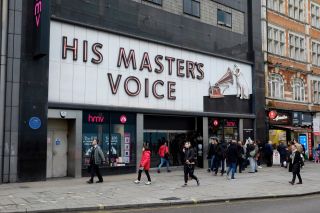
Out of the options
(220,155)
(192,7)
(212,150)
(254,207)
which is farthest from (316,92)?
(254,207)

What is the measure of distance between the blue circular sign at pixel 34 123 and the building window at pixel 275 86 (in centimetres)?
1864

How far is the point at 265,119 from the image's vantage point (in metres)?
30.3

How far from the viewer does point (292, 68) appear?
3419 centimetres

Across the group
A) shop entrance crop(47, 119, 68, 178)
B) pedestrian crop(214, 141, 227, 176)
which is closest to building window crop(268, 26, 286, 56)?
pedestrian crop(214, 141, 227, 176)

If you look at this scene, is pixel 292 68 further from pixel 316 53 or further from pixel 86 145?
pixel 86 145

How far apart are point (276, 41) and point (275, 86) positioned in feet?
11.4

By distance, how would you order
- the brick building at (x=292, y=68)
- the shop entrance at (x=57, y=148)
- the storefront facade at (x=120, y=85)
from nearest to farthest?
the storefront facade at (x=120, y=85) < the shop entrance at (x=57, y=148) < the brick building at (x=292, y=68)

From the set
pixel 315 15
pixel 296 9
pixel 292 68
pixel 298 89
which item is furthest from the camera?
pixel 315 15

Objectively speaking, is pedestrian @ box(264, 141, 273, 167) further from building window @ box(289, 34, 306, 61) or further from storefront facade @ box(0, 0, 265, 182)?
building window @ box(289, 34, 306, 61)

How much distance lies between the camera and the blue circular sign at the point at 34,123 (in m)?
17.9

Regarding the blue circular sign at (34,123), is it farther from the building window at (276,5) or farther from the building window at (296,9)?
the building window at (296,9)

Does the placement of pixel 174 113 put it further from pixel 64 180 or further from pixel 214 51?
pixel 64 180

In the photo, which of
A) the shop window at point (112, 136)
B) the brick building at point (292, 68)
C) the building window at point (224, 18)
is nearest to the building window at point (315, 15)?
the brick building at point (292, 68)

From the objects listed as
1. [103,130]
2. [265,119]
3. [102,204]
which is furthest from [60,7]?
[265,119]
